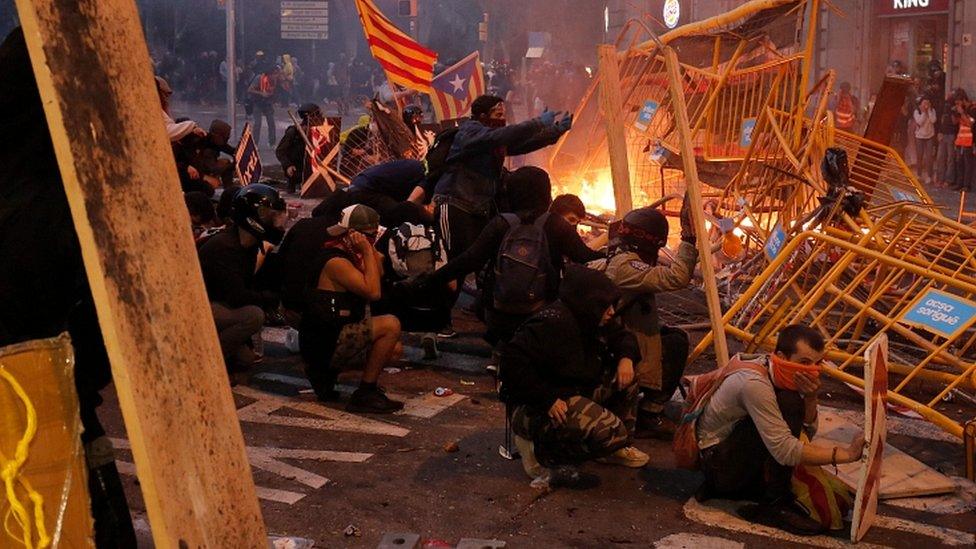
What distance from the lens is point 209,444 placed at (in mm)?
2656

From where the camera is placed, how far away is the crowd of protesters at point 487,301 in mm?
3814

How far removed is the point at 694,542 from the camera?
5.42 metres

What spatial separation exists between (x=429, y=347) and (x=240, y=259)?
5.11 ft

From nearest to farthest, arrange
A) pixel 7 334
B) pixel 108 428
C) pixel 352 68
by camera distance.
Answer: pixel 7 334 < pixel 108 428 < pixel 352 68

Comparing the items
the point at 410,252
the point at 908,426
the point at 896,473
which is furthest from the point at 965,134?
the point at 896,473

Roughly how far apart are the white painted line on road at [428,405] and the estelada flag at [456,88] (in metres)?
7.38

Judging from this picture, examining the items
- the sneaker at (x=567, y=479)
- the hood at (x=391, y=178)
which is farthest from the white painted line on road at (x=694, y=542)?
the hood at (x=391, y=178)

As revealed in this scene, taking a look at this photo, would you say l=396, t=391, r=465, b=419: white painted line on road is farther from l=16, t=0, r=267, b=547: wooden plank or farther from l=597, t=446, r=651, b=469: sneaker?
l=16, t=0, r=267, b=547: wooden plank

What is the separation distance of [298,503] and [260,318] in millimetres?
2220

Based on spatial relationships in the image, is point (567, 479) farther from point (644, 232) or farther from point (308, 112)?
point (308, 112)

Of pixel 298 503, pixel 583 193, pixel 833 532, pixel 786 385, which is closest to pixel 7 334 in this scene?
pixel 298 503

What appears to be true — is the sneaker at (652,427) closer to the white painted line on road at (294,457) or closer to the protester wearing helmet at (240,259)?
the white painted line on road at (294,457)

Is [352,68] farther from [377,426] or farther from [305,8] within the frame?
[377,426]

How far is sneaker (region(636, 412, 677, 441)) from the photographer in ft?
22.7
